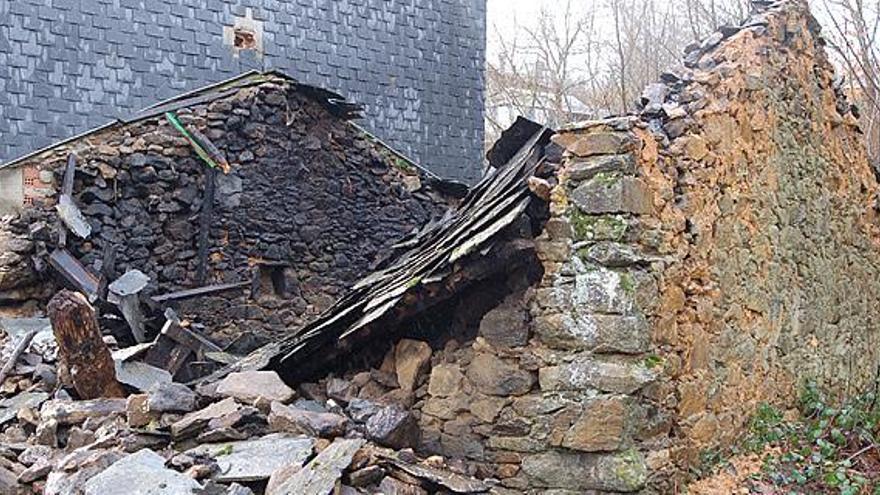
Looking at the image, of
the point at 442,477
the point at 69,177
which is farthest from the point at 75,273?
the point at 442,477

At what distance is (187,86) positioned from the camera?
11.7 metres

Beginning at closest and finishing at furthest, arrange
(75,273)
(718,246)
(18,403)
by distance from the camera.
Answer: (718,246), (18,403), (75,273)

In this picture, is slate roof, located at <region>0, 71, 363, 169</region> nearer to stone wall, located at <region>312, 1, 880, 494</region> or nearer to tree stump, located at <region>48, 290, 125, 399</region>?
tree stump, located at <region>48, 290, 125, 399</region>

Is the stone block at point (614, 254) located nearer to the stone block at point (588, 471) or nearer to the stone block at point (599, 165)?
the stone block at point (599, 165)

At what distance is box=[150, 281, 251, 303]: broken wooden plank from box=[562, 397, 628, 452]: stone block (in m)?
6.35

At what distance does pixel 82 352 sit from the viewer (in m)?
6.39

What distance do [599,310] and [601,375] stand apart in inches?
13.6

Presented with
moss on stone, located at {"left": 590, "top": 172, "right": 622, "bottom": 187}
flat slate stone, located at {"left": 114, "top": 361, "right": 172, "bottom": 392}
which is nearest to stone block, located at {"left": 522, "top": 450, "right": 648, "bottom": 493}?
moss on stone, located at {"left": 590, "top": 172, "right": 622, "bottom": 187}

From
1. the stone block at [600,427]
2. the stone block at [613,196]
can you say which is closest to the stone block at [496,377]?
the stone block at [600,427]

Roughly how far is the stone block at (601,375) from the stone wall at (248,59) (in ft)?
25.7

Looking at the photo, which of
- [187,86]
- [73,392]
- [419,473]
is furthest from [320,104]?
[419,473]

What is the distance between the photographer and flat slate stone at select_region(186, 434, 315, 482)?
468 centimetres

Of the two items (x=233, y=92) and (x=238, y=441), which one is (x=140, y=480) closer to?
(x=238, y=441)

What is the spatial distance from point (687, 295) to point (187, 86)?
8303 mm
